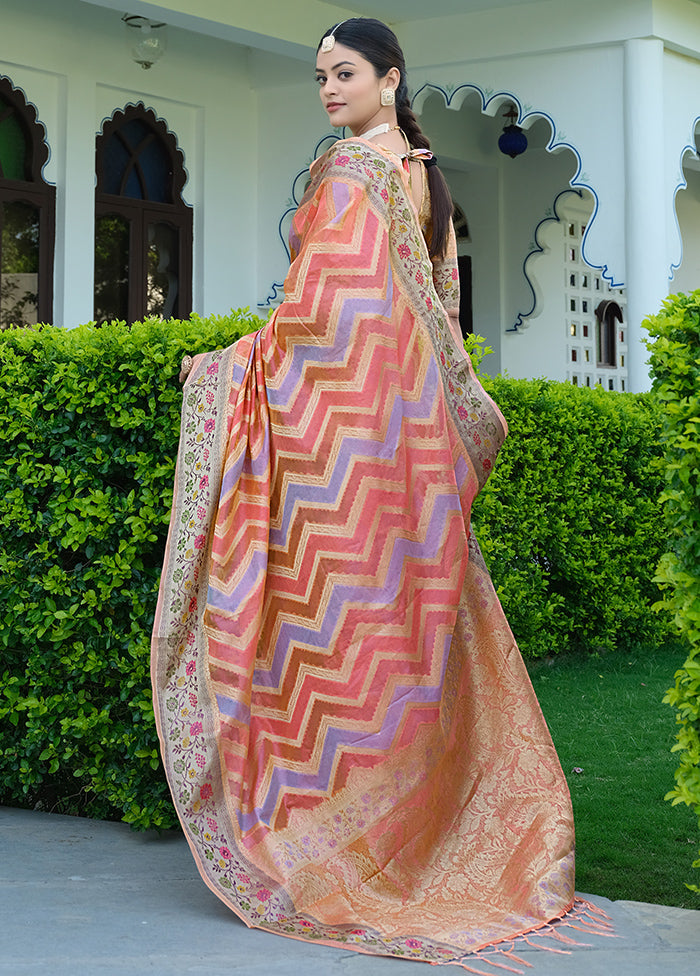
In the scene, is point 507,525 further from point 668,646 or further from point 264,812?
point 264,812

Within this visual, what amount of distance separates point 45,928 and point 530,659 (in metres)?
3.81

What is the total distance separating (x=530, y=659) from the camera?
20.4 ft

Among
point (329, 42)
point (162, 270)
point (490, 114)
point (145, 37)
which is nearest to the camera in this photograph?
point (329, 42)

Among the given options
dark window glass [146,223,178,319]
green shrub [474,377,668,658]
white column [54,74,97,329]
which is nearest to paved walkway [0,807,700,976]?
green shrub [474,377,668,658]

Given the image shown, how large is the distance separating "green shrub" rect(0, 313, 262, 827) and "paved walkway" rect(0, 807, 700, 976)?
1.19ft

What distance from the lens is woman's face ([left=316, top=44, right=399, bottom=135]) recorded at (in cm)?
314

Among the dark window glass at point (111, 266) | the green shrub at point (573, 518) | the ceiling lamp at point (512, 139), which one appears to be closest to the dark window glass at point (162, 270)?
the dark window glass at point (111, 266)

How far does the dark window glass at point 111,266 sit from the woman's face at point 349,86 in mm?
5091

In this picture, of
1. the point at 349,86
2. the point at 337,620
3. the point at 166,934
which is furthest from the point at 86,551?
the point at 349,86

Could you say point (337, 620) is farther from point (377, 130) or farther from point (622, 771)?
point (622, 771)

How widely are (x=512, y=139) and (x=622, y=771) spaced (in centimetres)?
612

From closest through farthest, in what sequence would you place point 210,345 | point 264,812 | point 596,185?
1. point 264,812
2. point 210,345
3. point 596,185

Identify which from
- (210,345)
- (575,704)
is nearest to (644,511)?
(575,704)

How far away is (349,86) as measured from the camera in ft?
10.3
